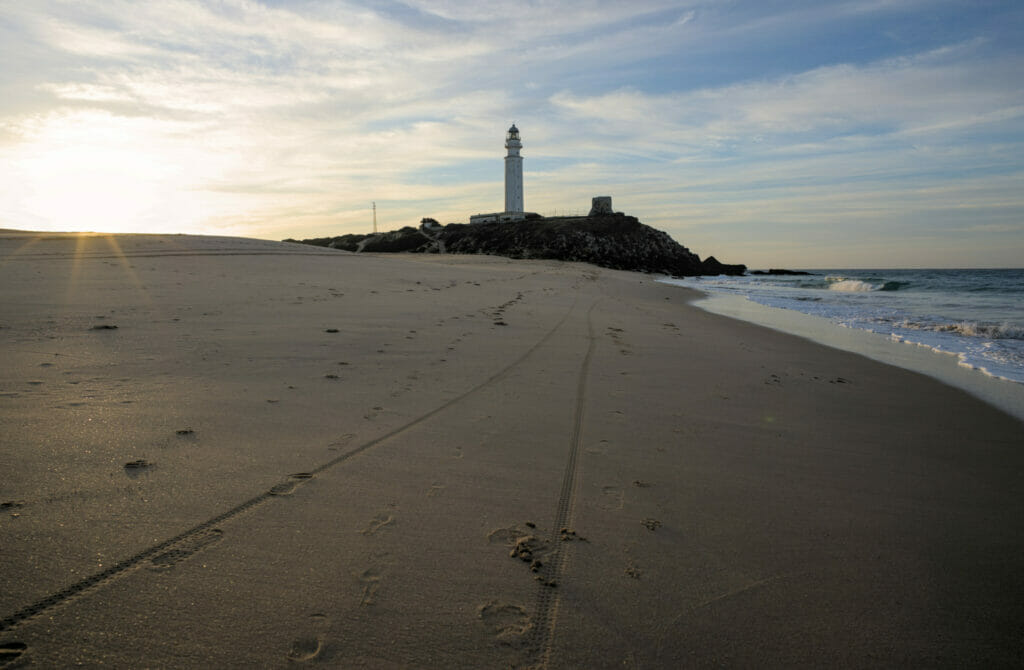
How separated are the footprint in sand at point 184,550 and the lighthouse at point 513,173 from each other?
7124 centimetres

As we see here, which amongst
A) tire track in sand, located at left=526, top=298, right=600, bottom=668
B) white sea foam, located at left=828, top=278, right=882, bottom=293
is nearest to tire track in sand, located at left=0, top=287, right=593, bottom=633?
tire track in sand, located at left=526, top=298, right=600, bottom=668

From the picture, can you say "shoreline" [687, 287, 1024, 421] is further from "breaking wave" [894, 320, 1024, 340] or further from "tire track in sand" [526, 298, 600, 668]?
"tire track in sand" [526, 298, 600, 668]

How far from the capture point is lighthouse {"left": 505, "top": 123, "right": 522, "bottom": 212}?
69438 mm

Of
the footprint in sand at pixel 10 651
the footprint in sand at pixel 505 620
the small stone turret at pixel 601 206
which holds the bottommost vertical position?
the footprint in sand at pixel 505 620

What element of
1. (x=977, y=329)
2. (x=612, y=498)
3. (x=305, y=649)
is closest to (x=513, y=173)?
(x=977, y=329)

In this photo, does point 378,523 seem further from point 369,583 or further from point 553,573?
point 553,573

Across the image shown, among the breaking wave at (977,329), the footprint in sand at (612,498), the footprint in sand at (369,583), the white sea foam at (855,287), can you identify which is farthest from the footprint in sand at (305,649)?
the white sea foam at (855,287)

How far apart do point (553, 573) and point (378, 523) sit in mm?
851

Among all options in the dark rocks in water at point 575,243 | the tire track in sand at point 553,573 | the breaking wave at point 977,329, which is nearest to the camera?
the tire track in sand at point 553,573

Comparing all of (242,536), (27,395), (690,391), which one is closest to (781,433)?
(690,391)

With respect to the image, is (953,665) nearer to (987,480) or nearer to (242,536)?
(987,480)

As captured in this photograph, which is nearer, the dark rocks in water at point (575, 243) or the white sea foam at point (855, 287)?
the white sea foam at point (855, 287)

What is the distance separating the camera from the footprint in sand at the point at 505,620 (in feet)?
6.09

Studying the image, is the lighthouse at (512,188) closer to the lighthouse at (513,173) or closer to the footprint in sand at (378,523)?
the lighthouse at (513,173)
